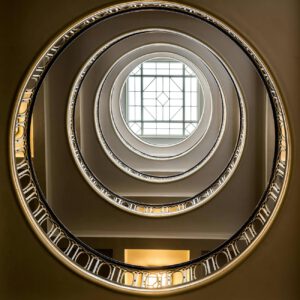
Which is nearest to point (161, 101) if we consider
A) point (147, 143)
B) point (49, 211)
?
point (147, 143)

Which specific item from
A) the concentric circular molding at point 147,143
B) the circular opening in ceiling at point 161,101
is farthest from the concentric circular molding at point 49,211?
the circular opening in ceiling at point 161,101

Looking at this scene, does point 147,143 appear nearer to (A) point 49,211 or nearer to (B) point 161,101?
(B) point 161,101

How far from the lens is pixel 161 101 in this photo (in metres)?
16.7

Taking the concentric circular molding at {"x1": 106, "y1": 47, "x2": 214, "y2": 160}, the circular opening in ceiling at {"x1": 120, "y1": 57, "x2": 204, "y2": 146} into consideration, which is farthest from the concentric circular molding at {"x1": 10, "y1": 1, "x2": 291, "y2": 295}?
the circular opening in ceiling at {"x1": 120, "y1": 57, "x2": 204, "y2": 146}

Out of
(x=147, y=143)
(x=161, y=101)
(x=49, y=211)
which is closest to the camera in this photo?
(x=49, y=211)

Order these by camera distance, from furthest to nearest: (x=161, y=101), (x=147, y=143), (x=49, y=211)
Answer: (x=161, y=101), (x=147, y=143), (x=49, y=211)

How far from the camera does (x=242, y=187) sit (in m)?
10.6

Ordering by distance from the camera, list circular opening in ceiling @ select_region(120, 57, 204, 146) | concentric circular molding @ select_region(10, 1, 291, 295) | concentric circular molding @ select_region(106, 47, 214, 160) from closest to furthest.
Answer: concentric circular molding @ select_region(10, 1, 291, 295), concentric circular molding @ select_region(106, 47, 214, 160), circular opening in ceiling @ select_region(120, 57, 204, 146)

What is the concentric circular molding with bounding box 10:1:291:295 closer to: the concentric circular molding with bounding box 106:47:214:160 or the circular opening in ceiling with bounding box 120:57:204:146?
the concentric circular molding with bounding box 106:47:214:160

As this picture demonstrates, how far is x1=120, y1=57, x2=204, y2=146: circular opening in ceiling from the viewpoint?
16.2 meters

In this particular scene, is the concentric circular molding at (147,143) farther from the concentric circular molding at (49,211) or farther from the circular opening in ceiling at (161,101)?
the concentric circular molding at (49,211)

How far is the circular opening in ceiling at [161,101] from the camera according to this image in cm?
1617

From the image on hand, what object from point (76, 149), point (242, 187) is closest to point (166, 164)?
point (242, 187)
